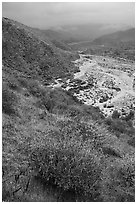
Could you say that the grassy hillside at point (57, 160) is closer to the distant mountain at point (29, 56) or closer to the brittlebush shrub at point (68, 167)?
the brittlebush shrub at point (68, 167)

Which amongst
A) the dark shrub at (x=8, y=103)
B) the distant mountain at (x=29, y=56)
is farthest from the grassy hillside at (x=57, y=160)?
the distant mountain at (x=29, y=56)

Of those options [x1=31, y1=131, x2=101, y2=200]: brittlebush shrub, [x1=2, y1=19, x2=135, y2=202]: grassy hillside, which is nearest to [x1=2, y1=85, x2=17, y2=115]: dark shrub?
[x1=2, y1=19, x2=135, y2=202]: grassy hillside

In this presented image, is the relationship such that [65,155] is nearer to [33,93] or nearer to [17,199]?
[17,199]

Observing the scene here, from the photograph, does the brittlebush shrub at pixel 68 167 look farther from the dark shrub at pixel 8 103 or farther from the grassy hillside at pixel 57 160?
the dark shrub at pixel 8 103

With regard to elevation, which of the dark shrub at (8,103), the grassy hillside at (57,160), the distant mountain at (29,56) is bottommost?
the grassy hillside at (57,160)

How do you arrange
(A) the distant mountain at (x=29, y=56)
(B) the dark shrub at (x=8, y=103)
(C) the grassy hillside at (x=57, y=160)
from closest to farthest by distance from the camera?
1. (C) the grassy hillside at (x=57, y=160)
2. (B) the dark shrub at (x=8, y=103)
3. (A) the distant mountain at (x=29, y=56)

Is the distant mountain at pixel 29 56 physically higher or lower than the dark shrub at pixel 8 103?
higher

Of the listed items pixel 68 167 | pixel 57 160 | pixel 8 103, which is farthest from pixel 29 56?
pixel 68 167

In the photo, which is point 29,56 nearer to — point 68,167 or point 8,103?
point 8,103

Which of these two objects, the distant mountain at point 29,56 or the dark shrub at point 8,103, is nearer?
the dark shrub at point 8,103

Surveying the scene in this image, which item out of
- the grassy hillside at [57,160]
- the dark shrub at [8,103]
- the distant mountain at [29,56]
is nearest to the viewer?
the grassy hillside at [57,160]

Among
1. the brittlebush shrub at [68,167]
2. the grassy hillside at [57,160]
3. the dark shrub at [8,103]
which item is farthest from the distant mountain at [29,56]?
the brittlebush shrub at [68,167]
